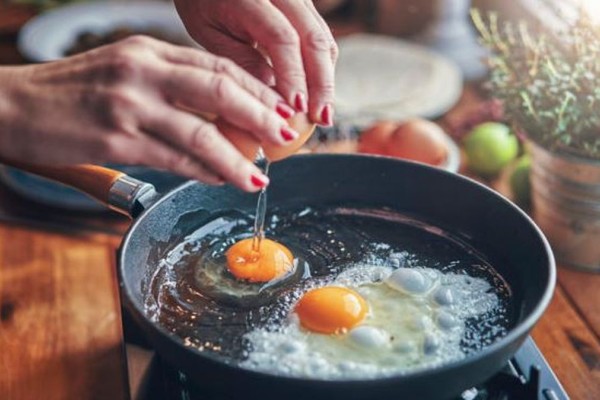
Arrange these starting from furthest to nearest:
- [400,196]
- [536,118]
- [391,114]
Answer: [391,114] → [536,118] → [400,196]

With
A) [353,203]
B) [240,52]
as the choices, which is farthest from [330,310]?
[240,52]

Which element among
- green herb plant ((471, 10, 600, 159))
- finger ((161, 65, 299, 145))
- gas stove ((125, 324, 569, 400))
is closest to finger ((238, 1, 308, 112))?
finger ((161, 65, 299, 145))

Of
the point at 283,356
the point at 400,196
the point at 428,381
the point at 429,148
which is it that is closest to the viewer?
the point at 428,381

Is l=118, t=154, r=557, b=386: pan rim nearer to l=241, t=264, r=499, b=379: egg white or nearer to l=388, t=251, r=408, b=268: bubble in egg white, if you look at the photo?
l=241, t=264, r=499, b=379: egg white

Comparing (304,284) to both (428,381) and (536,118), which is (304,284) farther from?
(536,118)

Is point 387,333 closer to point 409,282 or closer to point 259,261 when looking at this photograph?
point 409,282

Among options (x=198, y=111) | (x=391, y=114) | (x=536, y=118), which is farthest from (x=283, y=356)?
(x=391, y=114)

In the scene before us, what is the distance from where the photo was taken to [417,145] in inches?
67.4

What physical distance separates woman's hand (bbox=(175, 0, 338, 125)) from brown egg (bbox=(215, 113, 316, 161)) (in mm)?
17

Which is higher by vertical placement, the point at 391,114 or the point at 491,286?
the point at 491,286

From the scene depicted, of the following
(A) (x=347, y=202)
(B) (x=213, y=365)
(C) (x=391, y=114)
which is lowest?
(C) (x=391, y=114)

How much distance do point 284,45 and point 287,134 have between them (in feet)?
0.58

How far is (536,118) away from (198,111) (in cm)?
78

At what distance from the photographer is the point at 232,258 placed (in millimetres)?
1213
